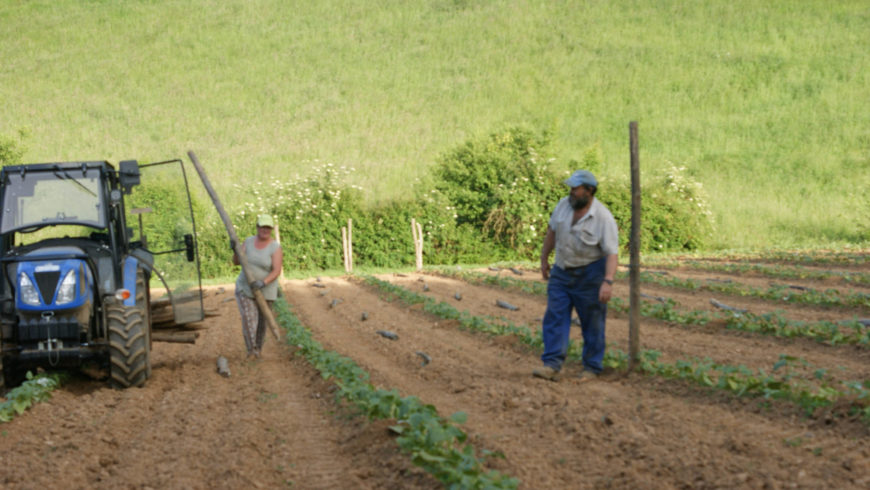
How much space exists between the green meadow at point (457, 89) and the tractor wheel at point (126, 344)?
77.3 ft

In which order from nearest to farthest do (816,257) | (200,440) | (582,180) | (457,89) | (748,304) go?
1. (200,440)
2. (582,180)
3. (748,304)
4. (816,257)
5. (457,89)

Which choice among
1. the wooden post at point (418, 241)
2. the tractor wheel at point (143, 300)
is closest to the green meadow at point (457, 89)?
the wooden post at point (418, 241)

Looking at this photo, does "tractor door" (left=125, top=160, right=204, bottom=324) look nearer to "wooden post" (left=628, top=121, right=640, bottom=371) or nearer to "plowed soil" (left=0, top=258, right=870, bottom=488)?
"plowed soil" (left=0, top=258, right=870, bottom=488)

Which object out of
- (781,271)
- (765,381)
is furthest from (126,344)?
(781,271)

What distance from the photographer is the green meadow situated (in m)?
43.8

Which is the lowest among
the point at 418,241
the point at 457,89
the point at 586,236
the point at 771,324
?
the point at 771,324

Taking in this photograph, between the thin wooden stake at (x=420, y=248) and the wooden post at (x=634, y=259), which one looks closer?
the wooden post at (x=634, y=259)

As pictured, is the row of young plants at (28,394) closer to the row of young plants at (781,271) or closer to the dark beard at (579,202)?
the dark beard at (579,202)

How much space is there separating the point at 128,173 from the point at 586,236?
4.52m

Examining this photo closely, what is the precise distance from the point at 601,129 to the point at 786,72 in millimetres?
15651

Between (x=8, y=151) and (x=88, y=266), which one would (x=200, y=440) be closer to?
(x=88, y=266)

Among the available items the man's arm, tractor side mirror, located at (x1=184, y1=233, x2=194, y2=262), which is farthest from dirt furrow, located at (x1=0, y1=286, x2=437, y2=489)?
the man's arm

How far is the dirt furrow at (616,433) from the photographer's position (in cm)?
478

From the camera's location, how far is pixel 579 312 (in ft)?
26.1
